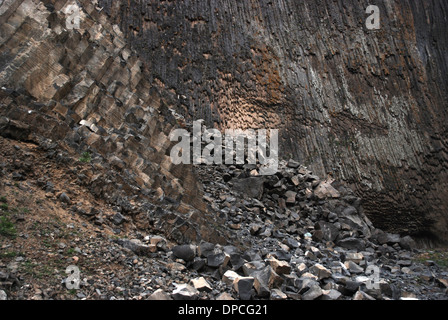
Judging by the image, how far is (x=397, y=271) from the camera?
8.16m

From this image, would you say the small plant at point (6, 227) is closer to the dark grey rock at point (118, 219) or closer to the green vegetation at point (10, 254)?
the green vegetation at point (10, 254)

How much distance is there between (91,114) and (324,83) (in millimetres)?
10477

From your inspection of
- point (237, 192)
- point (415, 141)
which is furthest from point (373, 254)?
point (415, 141)

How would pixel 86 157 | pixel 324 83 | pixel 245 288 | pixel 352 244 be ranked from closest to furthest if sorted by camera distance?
pixel 245 288 → pixel 86 157 → pixel 352 244 → pixel 324 83

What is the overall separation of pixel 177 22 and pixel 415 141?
34.5 feet

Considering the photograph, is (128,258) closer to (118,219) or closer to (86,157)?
(118,219)

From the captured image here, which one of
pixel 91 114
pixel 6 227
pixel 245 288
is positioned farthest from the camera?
pixel 91 114

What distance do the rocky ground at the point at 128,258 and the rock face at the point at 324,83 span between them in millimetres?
5895

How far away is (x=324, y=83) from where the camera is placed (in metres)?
15.6

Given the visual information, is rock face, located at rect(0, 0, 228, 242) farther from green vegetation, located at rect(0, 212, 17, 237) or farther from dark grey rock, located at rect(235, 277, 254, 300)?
dark grey rock, located at rect(235, 277, 254, 300)

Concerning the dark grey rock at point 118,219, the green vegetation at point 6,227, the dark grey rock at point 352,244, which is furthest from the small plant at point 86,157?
the dark grey rock at point 352,244

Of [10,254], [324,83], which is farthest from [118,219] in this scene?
[324,83]

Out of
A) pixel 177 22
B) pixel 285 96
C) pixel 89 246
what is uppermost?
pixel 177 22

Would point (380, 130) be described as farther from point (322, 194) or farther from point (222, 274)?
point (222, 274)
